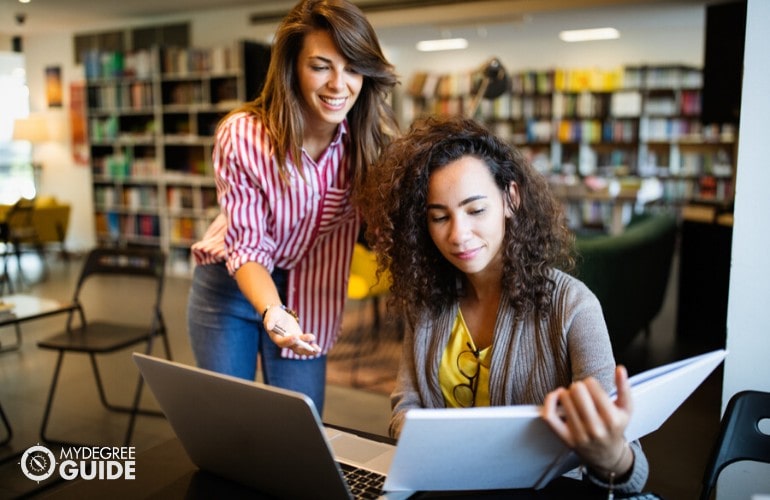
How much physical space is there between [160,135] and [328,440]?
725cm

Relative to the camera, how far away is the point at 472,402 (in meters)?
1.33

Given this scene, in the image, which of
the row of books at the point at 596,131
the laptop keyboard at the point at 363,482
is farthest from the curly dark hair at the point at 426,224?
the row of books at the point at 596,131

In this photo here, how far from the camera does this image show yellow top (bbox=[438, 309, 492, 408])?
132 cm

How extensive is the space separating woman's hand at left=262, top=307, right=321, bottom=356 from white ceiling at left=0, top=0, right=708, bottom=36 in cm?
572

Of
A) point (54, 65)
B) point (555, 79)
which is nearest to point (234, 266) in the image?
point (555, 79)

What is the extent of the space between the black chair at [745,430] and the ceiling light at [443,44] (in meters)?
8.17

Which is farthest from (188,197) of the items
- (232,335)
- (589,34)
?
(232,335)

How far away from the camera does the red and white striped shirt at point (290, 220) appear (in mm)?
1620

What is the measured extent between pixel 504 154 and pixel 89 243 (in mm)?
8576

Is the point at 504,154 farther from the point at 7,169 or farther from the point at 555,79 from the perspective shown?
the point at 555,79

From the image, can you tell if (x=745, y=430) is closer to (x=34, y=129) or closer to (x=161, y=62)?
(x=161, y=62)

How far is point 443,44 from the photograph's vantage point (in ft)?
30.2

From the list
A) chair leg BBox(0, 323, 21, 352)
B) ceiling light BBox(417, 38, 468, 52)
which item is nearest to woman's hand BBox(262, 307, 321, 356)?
chair leg BBox(0, 323, 21, 352)

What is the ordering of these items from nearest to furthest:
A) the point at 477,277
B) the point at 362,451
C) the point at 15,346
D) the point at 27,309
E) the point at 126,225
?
the point at 362,451 → the point at 477,277 → the point at 27,309 → the point at 15,346 → the point at 126,225
